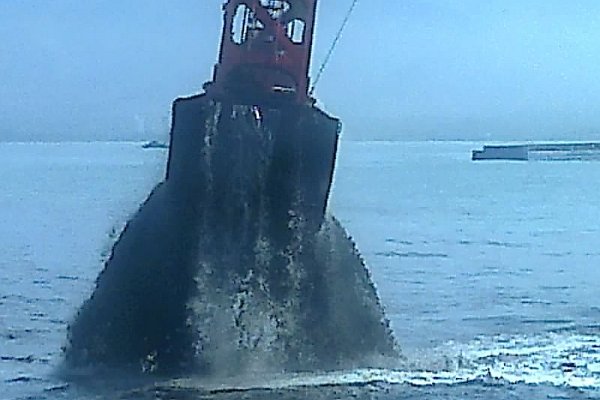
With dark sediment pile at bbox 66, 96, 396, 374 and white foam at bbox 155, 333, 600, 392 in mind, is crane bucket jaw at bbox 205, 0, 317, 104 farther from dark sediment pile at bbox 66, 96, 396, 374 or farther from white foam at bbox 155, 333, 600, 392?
white foam at bbox 155, 333, 600, 392

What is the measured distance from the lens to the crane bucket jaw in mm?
19250

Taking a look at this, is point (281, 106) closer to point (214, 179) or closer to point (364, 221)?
point (214, 179)

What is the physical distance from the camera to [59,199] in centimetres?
7181

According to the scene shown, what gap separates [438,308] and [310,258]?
8.45 meters

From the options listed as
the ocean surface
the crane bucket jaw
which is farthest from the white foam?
the crane bucket jaw

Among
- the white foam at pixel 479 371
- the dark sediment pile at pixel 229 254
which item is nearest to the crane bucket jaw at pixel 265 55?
the dark sediment pile at pixel 229 254

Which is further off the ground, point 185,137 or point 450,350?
point 185,137

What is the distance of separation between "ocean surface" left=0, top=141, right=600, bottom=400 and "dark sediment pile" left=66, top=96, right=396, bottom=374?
76cm

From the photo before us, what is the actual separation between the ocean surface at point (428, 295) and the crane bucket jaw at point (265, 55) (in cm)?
228

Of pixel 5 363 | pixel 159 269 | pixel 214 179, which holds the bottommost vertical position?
pixel 5 363

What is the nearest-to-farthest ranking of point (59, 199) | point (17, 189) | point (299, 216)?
point (299, 216) < point (59, 199) < point (17, 189)

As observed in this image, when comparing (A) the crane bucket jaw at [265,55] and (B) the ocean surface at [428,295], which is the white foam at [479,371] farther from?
(A) the crane bucket jaw at [265,55]

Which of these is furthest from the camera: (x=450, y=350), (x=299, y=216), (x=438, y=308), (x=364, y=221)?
(x=364, y=221)

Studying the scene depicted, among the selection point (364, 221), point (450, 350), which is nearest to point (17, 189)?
point (364, 221)
